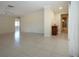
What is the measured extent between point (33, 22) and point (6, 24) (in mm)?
3002

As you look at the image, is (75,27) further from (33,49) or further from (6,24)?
(6,24)

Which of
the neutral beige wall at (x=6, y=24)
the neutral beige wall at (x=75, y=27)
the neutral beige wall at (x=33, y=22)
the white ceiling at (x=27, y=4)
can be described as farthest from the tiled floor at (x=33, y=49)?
A: the neutral beige wall at (x=33, y=22)

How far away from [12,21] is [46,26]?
5.90m

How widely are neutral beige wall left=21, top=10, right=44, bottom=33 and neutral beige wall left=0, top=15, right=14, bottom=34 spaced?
54.6 inches

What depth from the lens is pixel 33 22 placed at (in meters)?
15.0

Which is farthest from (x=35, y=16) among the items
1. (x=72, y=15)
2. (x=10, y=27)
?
(x=72, y=15)

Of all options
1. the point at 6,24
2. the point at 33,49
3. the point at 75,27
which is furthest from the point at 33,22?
the point at 75,27

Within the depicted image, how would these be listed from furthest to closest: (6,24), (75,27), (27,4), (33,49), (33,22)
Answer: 1. (33,22)
2. (6,24)
3. (27,4)
4. (33,49)
5. (75,27)

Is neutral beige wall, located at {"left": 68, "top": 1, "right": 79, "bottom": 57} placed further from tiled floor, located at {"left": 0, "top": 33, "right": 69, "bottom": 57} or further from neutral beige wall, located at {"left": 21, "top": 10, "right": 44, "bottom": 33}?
neutral beige wall, located at {"left": 21, "top": 10, "right": 44, "bottom": 33}

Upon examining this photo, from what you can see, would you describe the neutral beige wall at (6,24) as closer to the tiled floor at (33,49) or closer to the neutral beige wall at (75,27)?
the tiled floor at (33,49)

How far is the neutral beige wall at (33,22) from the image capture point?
14241 millimetres

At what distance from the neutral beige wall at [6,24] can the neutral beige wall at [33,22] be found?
1388 mm

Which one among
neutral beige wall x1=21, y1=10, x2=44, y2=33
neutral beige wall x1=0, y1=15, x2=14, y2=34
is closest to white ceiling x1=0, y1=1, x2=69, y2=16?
neutral beige wall x1=0, y1=15, x2=14, y2=34

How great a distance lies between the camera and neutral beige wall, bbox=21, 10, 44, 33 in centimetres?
1424
